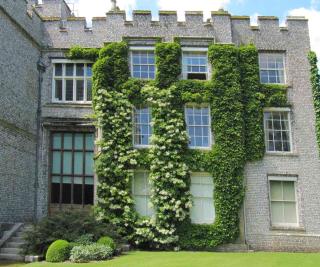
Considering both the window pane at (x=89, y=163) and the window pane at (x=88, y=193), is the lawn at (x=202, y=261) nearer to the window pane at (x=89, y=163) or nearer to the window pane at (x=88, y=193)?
the window pane at (x=88, y=193)

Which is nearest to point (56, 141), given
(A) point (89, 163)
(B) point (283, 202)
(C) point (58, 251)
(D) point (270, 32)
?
(A) point (89, 163)

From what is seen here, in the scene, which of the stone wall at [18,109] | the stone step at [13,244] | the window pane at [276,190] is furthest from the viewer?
the window pane at [276,190]

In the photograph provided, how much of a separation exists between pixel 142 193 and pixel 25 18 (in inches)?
370

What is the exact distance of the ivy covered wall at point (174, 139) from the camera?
62.2 feet

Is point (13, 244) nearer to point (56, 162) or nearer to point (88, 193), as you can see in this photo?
point (88, 193)

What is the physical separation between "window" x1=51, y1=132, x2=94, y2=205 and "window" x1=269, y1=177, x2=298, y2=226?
8208 millimetres

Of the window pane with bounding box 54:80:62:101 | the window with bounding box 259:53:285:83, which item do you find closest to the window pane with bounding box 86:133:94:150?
the window pane with bounding box 54:80:62:101

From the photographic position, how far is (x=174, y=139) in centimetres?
1967

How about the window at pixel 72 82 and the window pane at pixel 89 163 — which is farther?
the window at pixel 72 82

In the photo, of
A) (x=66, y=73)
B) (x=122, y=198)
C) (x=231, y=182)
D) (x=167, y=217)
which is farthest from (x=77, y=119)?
(x=231, y=182)

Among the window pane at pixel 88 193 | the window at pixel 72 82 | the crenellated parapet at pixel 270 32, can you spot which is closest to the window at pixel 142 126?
the window at pixel 72 82

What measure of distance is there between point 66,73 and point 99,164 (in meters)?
4.99

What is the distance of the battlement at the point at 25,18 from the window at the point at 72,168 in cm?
472

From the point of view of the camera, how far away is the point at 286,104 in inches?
830
